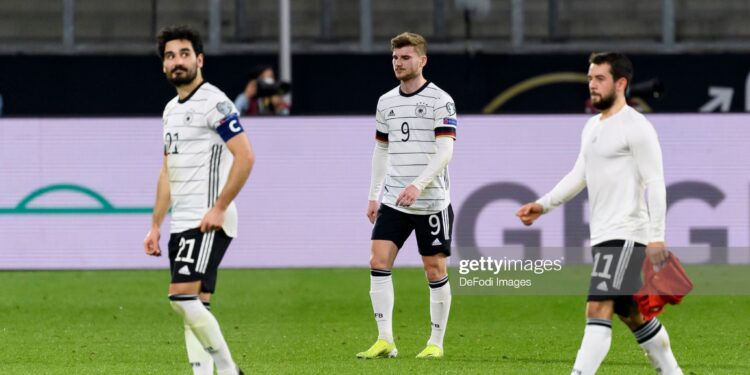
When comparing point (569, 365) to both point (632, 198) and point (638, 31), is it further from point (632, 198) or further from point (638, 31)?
point (638, 31)

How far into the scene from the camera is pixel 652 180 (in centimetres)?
650

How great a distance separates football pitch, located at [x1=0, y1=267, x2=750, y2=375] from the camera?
8.69 metres

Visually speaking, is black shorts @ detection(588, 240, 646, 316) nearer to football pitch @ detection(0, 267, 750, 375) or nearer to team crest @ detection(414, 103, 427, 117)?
football pitch @ detection(0, 267, 750, 375)

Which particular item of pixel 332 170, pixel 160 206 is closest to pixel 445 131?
pixel 160 206

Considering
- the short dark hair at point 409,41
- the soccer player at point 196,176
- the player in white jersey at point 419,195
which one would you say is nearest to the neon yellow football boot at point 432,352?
the player in white jersey at point 419,195

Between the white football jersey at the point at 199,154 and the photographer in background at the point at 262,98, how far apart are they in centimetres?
839

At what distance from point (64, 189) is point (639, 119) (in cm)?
894

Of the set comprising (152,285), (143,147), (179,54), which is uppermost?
(179,54)

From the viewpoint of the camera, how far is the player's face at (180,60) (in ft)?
22.6

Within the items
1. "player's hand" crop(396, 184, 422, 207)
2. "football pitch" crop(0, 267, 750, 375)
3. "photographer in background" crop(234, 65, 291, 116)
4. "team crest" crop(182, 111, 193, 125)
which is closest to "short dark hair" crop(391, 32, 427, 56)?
"player's hand" crop(396, 184, 422, 207)

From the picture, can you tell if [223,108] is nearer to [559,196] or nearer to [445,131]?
[559,196]

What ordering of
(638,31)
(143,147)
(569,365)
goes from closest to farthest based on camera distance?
(569,365), (143,147), (638,31)

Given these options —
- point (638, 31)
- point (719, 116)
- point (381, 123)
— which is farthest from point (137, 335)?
point (638, 31)

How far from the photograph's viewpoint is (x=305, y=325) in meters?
10.9
